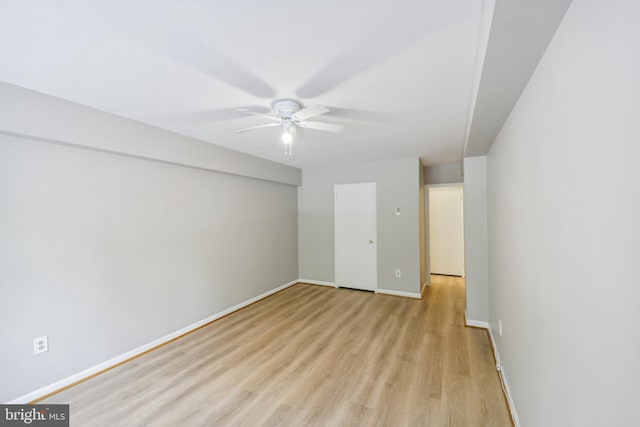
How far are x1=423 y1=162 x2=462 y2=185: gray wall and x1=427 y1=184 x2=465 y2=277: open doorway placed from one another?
0.96m

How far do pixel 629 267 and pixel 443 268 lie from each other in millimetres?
6017

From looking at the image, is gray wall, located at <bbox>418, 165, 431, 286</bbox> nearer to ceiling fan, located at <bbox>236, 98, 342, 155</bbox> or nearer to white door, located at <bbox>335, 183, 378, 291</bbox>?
white door, located at <bbox>335, 183, 378, 291</bbox>

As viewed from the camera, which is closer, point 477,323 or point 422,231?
point 477,323

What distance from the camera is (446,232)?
616cm

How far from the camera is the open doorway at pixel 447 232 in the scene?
19.5 ft

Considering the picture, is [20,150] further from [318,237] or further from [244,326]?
[318,237]

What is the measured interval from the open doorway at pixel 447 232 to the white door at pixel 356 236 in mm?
2029

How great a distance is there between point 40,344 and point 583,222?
3573mm

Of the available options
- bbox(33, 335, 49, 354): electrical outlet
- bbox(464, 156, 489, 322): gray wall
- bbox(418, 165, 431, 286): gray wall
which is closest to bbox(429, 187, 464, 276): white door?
bbox(418, 165, 431, 286): gray wall

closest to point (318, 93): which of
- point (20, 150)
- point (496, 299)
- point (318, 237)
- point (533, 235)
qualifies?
point (533, 235)

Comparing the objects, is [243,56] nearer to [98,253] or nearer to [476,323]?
[98,253]

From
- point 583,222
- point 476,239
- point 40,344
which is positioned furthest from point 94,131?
point 476,239

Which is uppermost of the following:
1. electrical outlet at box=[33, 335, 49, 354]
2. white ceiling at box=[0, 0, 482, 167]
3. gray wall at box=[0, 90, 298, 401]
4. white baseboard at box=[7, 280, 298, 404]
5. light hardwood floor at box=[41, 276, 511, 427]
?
white ceiling at box=[0, 0, 482, 167]

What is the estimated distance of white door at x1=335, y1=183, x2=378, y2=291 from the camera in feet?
15.6
